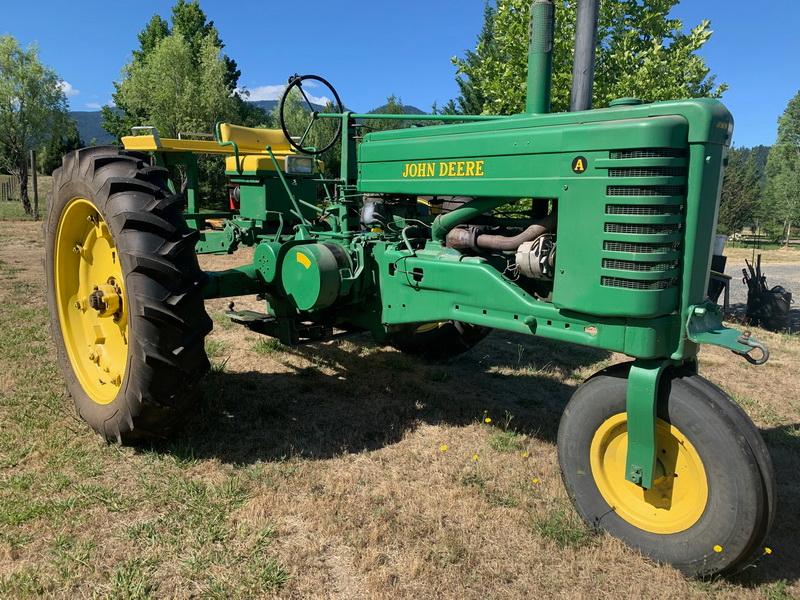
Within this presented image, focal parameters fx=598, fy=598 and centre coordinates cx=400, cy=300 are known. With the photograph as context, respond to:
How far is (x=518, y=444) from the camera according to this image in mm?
3643

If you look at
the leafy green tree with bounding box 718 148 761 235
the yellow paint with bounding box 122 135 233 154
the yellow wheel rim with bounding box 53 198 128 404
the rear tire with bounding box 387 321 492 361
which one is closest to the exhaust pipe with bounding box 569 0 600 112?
the rear tire with bounding box 387 321 492 361

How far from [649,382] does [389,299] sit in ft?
5.32

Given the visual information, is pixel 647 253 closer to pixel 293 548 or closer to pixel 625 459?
pixel 625 459

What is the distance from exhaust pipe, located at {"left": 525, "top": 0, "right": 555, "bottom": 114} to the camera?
3158 mm

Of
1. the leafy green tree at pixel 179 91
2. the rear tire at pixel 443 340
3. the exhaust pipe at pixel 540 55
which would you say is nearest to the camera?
the exhaust pipe at pixel 540 55

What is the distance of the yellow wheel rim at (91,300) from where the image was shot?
344 centimetres

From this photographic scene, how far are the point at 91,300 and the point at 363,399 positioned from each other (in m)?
1.90

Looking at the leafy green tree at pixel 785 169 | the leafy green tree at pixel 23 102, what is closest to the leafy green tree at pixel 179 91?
the leafy green tree at pixel 23 102

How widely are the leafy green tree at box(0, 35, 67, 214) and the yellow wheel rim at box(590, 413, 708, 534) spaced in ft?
70.4

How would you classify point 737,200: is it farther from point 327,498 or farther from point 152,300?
point 152,300

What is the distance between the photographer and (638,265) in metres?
2.49

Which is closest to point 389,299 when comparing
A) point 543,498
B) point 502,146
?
point 502,146

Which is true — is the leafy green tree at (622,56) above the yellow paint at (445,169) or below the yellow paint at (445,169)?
above

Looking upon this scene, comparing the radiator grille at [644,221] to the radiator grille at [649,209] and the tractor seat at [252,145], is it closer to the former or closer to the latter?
the radiator grille at [649,209]
